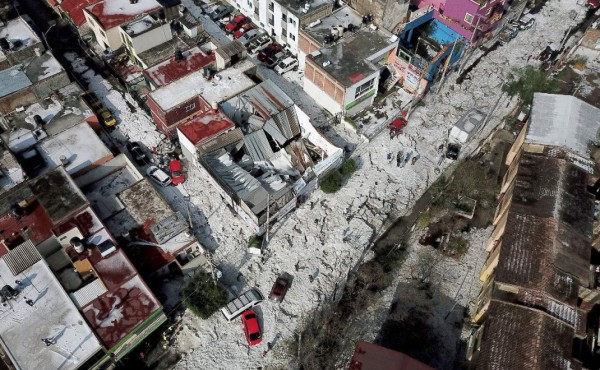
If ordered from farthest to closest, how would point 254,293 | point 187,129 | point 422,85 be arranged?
point 422,85 < point 187,129 < point 254,293

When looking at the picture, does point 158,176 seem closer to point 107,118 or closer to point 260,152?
point 107,118

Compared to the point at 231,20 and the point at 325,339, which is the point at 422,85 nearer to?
the point at 231,20

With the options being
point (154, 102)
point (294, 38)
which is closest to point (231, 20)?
point (294, 38)

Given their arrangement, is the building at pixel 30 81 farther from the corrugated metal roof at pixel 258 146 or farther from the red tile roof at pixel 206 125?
the corrugated metal roof at pixel 258 146

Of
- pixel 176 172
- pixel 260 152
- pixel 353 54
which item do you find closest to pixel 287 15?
pixel 353 54

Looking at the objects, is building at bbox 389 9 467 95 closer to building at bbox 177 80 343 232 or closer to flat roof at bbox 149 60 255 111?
building at bbox 177 80 343 232

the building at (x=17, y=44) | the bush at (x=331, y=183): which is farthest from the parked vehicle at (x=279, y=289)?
the building at (x=17, y=44)
